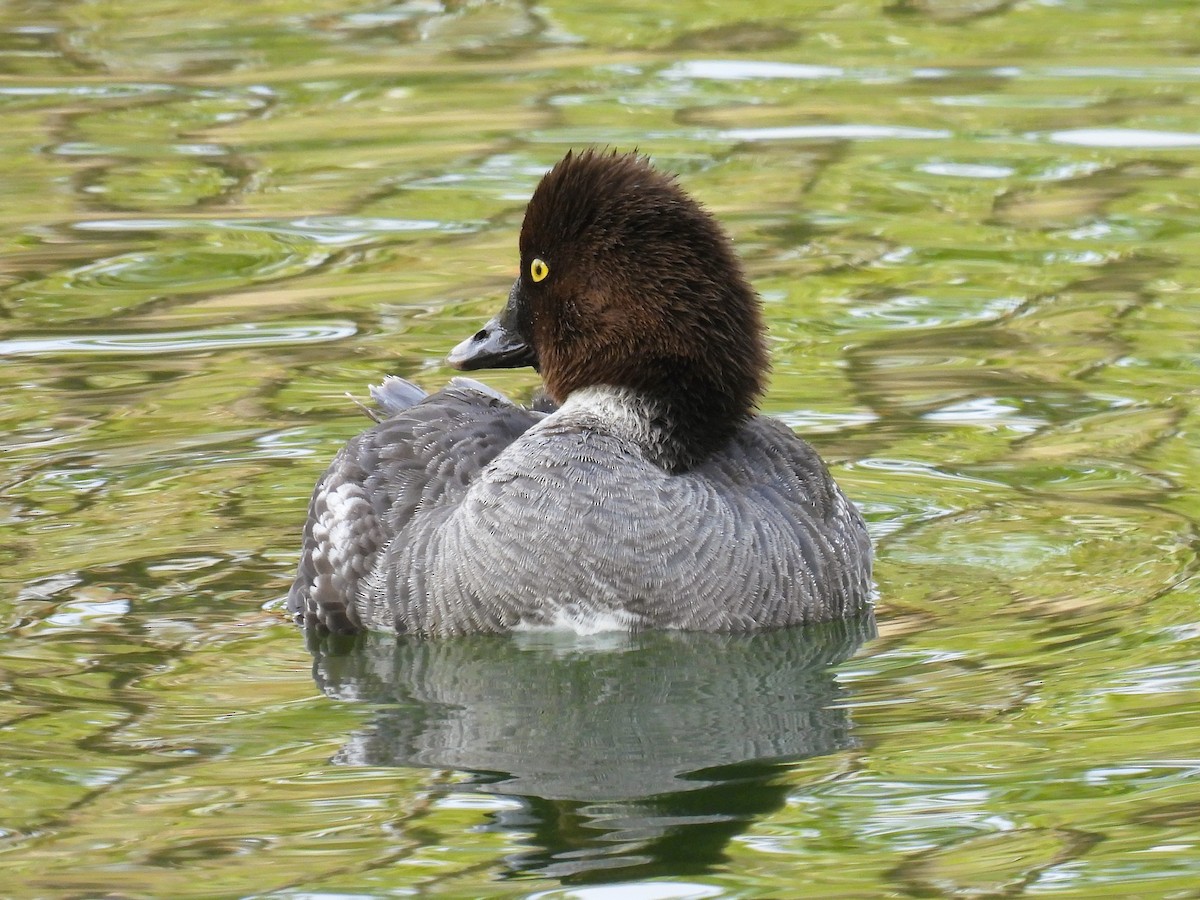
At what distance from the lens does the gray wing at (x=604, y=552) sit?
708 cm

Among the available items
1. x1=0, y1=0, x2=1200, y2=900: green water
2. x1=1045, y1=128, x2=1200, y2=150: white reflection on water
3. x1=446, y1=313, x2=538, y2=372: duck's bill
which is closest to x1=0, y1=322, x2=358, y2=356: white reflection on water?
x1=0, y1=0, x2=1200, y2=900: green water

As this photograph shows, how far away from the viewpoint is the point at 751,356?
736cm

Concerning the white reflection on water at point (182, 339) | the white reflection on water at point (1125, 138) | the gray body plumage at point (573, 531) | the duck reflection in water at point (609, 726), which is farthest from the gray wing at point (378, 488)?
the white reflection on water at point (1125, 138)

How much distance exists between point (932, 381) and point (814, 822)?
15.2 ft

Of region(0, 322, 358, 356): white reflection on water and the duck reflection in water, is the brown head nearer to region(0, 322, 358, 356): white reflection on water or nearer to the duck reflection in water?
A: the duck reflection in water

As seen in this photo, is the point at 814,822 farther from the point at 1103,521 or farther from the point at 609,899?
the point at 1103,521

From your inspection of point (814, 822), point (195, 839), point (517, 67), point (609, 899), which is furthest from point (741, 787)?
point (517, 67)

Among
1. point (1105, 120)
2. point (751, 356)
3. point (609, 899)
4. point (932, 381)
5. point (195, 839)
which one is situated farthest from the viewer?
point (1105, 120)

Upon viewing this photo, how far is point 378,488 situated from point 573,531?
2.86 feet

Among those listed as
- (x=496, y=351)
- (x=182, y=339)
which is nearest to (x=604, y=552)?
(x=496, y=351)

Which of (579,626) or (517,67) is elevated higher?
(517,67)

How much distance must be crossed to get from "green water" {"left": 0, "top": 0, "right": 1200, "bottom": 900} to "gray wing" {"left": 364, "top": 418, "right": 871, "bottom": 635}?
0.40 feet

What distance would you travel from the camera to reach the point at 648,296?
24.1 feet

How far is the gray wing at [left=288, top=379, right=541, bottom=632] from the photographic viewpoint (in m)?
7.49
